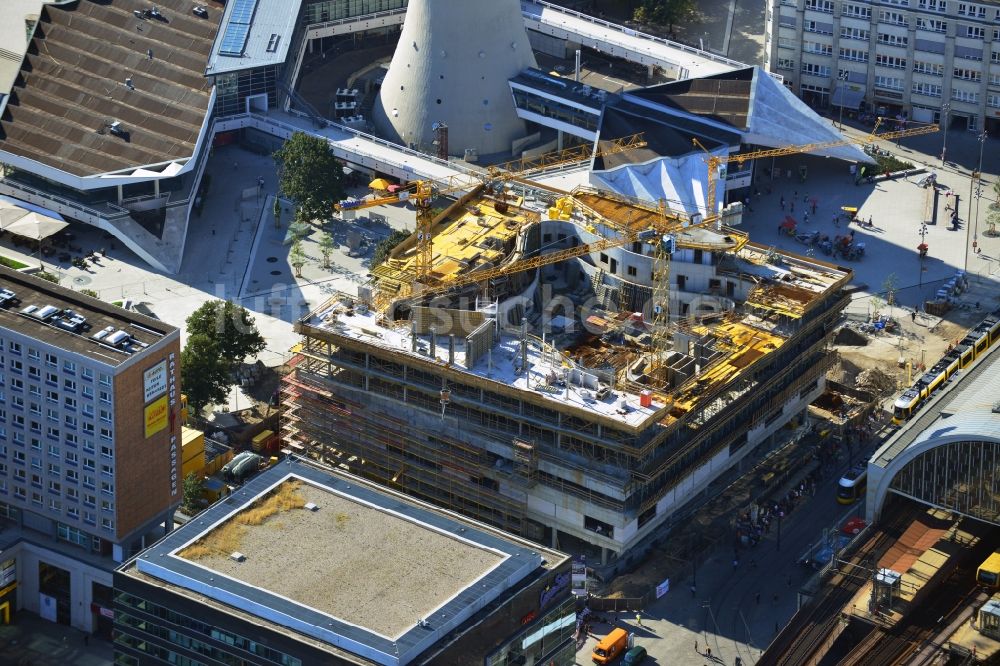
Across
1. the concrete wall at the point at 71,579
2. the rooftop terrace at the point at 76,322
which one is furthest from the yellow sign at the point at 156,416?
the concrete wall at the point at 71,579

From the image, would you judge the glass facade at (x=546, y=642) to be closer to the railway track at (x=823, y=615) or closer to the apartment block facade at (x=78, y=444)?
the railway track at (x=823, y=615)

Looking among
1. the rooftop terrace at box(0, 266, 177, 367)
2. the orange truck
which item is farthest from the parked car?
the rooftop terrace at box(0, 266, 177, 367)

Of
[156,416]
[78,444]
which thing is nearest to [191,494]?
[156,416]

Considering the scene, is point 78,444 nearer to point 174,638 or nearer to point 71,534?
point 71,534

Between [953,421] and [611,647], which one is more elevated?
[953,421]

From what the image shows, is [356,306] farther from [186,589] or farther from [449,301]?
[186,589]

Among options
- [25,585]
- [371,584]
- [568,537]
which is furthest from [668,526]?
[25,585]

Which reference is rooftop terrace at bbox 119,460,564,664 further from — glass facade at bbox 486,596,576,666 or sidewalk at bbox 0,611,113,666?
sidewalk at bbox 0,611,113,666
